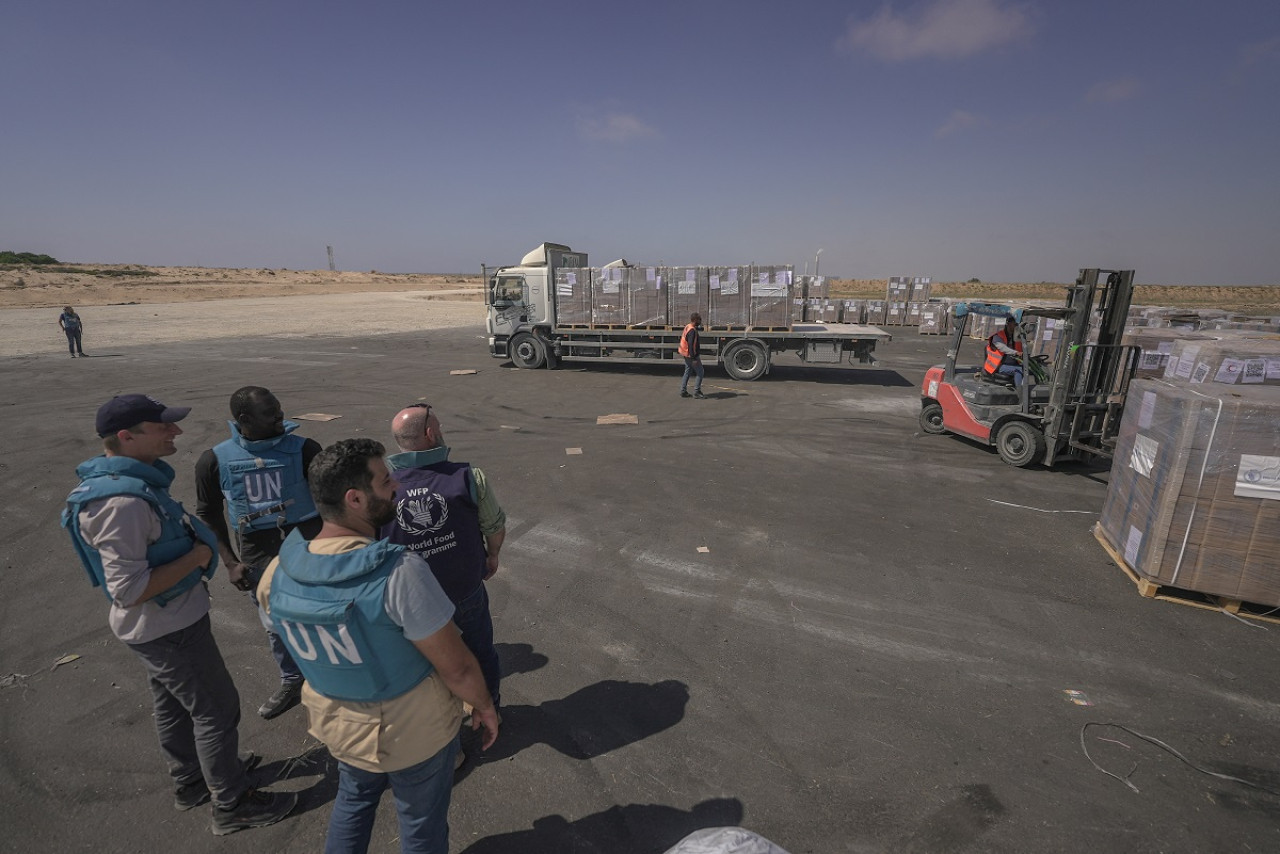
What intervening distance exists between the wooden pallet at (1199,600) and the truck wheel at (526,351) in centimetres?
1398

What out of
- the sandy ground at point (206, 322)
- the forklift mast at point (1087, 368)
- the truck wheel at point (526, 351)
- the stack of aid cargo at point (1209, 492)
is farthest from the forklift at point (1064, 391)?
the sandy ground at point (206, 322)

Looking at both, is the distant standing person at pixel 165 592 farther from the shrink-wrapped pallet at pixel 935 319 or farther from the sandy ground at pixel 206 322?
the shrink-wrapped pallet at pixel 935 319

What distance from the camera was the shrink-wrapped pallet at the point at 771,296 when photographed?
14.4m

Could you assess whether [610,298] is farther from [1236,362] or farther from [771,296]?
[1236,362]

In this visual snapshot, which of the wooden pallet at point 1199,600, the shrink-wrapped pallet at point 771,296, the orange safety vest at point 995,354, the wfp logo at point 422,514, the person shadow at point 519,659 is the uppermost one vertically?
the shrink-wrapped pallet at point 771,296

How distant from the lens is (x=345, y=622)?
1.75 meters

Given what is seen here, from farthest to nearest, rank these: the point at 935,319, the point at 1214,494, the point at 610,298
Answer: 1. the point at 935,319
2. the point at 610,298
3. the point at 1214,494

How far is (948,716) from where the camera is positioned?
3.41 meters

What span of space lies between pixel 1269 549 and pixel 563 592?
5296 mm

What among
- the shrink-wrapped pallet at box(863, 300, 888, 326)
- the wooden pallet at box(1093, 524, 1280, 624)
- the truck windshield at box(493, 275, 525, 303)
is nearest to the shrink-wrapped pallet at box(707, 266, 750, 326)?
the truck windshield at box(493, 275, 525, 303)

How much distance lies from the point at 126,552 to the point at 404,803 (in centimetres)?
153

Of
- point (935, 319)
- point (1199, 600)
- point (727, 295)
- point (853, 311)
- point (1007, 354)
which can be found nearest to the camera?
point (1199, 600)

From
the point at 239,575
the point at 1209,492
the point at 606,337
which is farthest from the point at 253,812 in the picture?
the point at 606,337

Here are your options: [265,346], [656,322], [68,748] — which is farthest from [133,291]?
[68,748]
